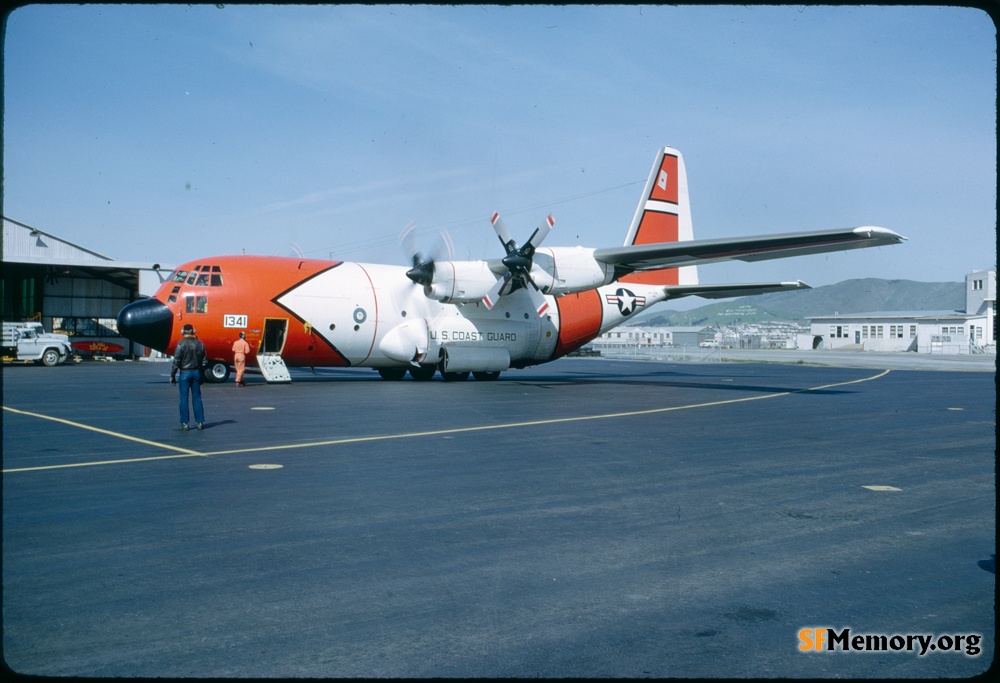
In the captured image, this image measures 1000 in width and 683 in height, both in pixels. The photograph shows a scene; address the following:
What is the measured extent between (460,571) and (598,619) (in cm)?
128

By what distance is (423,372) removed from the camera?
27938 millimetres

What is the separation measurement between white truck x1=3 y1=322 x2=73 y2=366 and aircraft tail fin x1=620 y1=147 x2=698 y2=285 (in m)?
28.9

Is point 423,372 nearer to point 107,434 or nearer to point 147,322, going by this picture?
point 147,322

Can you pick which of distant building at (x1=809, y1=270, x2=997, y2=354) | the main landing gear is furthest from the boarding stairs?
distant building at (x1=809, y1=270, x2=997, y2=354)

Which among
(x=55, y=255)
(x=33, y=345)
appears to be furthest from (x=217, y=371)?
(x=55, y=255)

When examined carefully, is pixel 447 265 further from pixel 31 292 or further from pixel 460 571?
pixel 31 292

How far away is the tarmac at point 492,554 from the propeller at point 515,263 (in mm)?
12357

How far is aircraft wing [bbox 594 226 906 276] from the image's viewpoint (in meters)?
19.2

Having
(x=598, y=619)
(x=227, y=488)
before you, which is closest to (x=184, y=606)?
(x=598, y=619)

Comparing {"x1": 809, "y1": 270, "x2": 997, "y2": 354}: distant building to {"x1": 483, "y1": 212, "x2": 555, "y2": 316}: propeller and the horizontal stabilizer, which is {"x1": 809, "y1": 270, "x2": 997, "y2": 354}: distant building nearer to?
the horizontal stabilizer

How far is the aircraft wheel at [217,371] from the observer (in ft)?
81.9

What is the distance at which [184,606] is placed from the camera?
4785 millimetres

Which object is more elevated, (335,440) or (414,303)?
(414,303)

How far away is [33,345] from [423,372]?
23.0 meters
